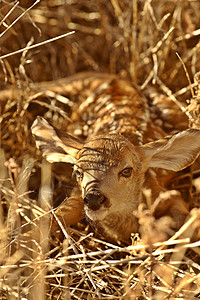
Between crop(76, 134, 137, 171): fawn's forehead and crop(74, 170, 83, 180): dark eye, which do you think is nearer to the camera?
crop(76, 134, 137, 171): fawn's forehead

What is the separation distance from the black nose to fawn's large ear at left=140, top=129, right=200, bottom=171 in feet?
2.42

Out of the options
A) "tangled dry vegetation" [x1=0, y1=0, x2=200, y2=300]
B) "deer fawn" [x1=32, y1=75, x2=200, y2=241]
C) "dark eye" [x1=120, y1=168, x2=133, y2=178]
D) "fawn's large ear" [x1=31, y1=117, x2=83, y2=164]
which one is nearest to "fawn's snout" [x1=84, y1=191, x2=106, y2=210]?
"deer fawn" [x1=32, y1=75, x2=200, y2=241]

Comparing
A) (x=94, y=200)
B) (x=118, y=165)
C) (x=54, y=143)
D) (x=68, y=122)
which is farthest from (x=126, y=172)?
(x=68, y=122)

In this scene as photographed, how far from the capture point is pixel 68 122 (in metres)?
5.65

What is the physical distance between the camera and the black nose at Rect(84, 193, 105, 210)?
3.69 metres

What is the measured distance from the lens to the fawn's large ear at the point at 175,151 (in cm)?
404

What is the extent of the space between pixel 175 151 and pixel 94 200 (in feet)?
2.99

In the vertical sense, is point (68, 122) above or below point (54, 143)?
above

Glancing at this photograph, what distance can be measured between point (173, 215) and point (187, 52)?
218cm

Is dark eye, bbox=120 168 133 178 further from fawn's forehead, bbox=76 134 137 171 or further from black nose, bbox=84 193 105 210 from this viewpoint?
black nose, bbox=84 193 105 210

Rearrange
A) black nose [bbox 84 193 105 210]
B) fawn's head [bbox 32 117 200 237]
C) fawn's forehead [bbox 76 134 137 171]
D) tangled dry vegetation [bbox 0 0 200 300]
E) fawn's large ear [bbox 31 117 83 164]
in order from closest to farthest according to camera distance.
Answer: tangled dry vegetation [bbox 0 0 200 300]
black nose [bbox 84 193 105 210]
fawn's head [bbox 32 117 200 237]
fawn's forehead [bbox 76 134 137 171]
fawn's large ear [bbox 31 117 83 164]

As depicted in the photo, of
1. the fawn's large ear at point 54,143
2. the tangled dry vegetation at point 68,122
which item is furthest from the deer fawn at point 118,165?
the tangled dry vegetation at point 68,122

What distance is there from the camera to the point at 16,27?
642 centimetres

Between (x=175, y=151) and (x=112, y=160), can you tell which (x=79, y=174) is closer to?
(x=112, y=160)
